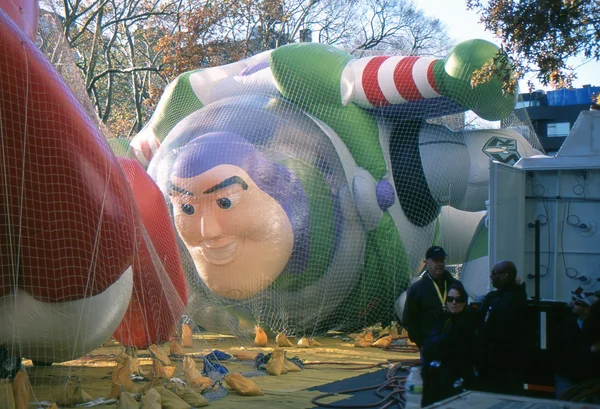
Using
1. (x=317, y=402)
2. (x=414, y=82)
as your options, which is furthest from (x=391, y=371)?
(x=414, y=82)

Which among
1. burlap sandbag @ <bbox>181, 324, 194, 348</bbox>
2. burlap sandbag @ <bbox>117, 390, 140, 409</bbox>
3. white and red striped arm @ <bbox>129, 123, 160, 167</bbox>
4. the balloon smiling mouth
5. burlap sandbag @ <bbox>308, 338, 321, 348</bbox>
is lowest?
burlap sandbag @ <bbox>308, 338, 321, 348</bbox>

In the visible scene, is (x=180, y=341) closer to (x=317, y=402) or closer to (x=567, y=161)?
(x=317, y=402)

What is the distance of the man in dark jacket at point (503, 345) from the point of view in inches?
208

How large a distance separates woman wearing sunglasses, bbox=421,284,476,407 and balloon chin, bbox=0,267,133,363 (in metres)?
2.83

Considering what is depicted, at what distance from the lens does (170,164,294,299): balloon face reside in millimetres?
10273

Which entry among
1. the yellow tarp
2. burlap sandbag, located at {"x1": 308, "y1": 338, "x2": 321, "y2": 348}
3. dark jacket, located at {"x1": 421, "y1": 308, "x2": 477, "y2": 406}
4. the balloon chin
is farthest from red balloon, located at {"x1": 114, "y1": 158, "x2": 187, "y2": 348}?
dark jacket, located at {"x1": 421, "y1": 308, "x2": 477, "y2": 406}

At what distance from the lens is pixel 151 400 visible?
6.39m

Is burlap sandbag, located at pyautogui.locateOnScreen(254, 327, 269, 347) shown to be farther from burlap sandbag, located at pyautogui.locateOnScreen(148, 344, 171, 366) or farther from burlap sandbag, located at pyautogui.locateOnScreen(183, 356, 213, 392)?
burlap sandbag, located at pyautogui.locateOnScreen(183, 356, 213, 392)

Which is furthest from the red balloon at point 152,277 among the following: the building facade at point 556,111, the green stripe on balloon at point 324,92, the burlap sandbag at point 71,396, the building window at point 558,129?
the building window at point 558,129

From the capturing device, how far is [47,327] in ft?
21.1

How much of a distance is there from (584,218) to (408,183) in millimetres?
5147

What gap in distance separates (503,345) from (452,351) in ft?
1.28

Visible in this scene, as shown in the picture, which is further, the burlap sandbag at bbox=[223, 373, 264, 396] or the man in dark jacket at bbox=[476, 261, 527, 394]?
the burlap sandbag at bbox=[223, 373, 264, 396]

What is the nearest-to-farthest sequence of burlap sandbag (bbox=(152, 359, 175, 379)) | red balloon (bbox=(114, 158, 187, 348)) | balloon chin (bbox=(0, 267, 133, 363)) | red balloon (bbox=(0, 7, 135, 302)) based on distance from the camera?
red balloon (bbox=(0, 7, 135, 302)) < balloon chin (bbox=(0, 267, 133, 363)) < burlap sandbag (bbox=(152, 359, 175, 379)) < red balloon (bbox=(114, 158, 187, 348))
